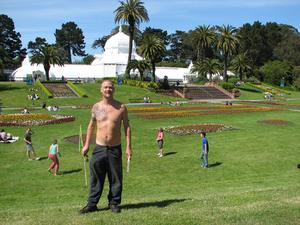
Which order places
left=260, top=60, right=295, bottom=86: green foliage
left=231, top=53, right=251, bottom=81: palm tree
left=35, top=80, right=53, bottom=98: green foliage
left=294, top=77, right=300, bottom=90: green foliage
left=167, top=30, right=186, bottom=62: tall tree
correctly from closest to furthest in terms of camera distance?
left=35, top=80, right=53, bottom=98: green foliage
left=231, top=53, right=251, bottom=81: palm tree
left=294, top=77, right=300, bottom=90: green foliage
left=260, top=60, right=295, bottom=86: green foliage
left=167, top=30, right=186, bottom=62: tall tree

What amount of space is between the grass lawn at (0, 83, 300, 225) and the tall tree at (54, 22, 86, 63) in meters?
125

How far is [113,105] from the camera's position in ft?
24.9

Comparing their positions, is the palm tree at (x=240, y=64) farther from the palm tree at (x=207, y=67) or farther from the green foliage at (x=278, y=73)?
the palm tree at (x=207, y=67)

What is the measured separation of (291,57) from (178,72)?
31957 millimetres

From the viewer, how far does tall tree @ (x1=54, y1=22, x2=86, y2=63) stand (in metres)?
153

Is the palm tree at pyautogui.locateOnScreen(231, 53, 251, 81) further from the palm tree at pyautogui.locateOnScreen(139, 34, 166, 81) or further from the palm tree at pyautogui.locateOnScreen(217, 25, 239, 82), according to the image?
the palm tree at pyautogui.locateOnScreen(139, 34, 166, 81)

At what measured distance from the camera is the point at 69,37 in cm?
15362

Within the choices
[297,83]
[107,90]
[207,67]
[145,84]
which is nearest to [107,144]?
[107,90]

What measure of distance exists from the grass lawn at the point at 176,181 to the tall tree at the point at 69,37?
12516 centimetres

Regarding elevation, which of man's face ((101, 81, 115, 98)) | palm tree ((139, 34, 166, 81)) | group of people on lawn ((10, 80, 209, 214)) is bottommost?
group of people on lawn ((10, 80, 209, 214))

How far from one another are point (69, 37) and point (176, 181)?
473 ft

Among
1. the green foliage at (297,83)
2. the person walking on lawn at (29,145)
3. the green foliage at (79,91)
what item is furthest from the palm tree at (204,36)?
the person walking on lawn at (29,145)

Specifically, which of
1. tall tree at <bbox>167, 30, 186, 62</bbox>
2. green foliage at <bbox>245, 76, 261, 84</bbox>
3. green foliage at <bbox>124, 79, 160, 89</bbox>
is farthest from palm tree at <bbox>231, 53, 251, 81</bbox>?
tall tree at <bbox>167, 30, 186, 62</bbox>

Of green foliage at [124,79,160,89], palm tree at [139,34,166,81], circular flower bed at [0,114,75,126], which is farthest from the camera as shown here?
palm tree at [139,34,166,81]
